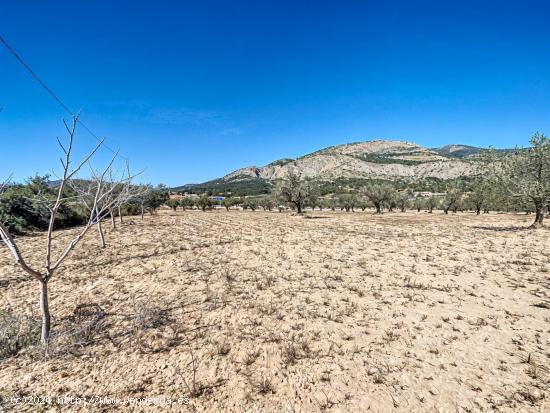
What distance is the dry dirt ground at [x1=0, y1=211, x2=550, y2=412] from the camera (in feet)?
15.5

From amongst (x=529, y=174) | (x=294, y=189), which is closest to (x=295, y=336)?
(x=529, y=174)

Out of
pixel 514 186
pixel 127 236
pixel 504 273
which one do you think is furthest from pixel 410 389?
pixel 514 186

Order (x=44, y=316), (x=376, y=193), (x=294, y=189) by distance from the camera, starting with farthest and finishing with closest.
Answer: (x=376, y=193)
(x=294, y=189)
(x=44, y=316)

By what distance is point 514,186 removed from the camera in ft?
77.9

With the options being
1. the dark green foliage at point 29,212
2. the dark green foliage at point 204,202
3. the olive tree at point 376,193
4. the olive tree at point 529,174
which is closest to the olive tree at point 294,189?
the olive tree at point 376,193

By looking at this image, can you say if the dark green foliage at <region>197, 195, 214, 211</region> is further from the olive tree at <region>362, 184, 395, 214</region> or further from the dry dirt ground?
the dry dirt ground

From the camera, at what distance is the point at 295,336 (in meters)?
6.50

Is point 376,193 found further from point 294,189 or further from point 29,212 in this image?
point 29,212

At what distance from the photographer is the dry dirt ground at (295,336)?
4719mm

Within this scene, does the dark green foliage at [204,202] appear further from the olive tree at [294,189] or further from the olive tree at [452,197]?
the olive tree at [452,197]

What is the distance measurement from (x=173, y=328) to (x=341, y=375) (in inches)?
166

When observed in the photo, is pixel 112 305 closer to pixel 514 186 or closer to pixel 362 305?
pixel 362 305

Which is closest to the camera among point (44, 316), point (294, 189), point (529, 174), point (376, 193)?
point (44, 316)

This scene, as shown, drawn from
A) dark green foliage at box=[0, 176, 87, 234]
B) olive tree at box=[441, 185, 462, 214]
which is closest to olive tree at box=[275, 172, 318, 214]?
dark green foliage at box=[0, 176, 87, 234]
